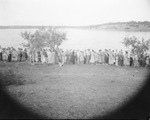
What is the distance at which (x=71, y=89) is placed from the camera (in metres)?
7.79

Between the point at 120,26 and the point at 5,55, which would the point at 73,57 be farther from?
the point at 5,55

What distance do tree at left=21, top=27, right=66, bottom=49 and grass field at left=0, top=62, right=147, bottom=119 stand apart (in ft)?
19.1

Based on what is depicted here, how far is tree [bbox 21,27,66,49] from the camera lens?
51.6ft

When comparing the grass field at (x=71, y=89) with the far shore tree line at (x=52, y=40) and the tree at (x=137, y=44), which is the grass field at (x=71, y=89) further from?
the far shore tree line at (x=52, y=40)

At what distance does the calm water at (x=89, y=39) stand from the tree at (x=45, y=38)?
49 centimetres

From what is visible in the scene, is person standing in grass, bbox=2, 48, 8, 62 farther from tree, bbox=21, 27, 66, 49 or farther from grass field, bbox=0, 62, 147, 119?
tree, bbox=21, 27, 66, 49

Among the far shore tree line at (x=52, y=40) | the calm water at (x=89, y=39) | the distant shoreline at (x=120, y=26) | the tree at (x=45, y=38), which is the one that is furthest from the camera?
the tree at (x=45, y=38)

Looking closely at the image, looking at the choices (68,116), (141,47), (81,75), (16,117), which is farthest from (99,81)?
(141,47)

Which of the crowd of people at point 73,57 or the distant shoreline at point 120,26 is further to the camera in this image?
the crowd of people at point 73,57

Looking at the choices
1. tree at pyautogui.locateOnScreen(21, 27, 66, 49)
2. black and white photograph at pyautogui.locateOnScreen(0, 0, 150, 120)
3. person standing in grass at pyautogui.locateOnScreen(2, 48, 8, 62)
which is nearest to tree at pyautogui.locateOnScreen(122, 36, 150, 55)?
black and white photograph at pyautogui.locateOnScreen(0, 0, 150, 120)

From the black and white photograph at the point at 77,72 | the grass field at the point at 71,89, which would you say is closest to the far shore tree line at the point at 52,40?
the black and white photograph at the point at 77,72

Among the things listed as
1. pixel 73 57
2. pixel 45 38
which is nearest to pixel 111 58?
pixel 73 57

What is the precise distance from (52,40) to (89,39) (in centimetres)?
363

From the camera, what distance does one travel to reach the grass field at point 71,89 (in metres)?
6.32
